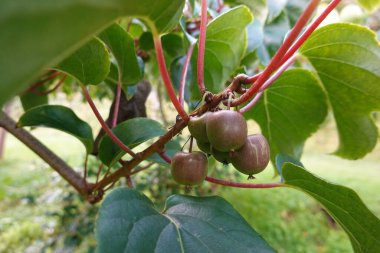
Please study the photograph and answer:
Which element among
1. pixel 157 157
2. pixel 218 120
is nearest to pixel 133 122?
pixel 157 157

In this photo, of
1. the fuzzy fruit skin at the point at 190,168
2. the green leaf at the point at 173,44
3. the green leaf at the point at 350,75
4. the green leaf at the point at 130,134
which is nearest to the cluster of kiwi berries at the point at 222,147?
the fuzzy fruit skin at the point at 190,168

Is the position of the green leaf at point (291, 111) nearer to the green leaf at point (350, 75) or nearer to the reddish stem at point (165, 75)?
the green leaf at point (350, 75)

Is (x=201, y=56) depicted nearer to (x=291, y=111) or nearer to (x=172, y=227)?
(x=172, y=227)

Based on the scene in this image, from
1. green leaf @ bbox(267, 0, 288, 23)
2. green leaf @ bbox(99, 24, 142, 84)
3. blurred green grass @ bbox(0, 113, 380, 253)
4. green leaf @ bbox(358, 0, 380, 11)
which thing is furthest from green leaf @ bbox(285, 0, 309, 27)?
blurred green grass @ bbox(0, 113, 380, 253)

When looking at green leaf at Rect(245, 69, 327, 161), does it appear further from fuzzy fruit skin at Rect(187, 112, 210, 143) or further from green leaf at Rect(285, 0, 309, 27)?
green leaf at Rect(285, 0, 309, 27)

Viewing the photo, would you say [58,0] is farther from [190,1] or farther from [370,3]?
[370,3]
